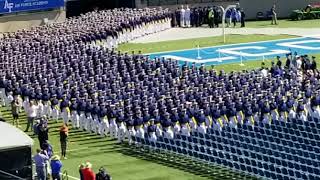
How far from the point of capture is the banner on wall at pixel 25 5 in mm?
48906

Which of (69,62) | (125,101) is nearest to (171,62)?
(69,62)

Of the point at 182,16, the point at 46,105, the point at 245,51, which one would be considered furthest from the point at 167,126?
the point at 182,16

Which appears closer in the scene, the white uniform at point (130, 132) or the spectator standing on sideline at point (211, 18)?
the white uniform at point (130, 132)

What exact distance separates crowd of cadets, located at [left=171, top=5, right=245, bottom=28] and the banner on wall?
286 inches

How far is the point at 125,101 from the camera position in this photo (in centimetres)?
2917

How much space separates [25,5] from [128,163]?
25508mm

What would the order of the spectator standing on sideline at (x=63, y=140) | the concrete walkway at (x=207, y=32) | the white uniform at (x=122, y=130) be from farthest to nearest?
the concrete walkway at (x=207, y=32) → the white uniform at (x=122, y=130) → the spectator standing on sideline at (x=63, y=140)

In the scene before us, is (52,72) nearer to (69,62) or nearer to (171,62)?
(69,62)

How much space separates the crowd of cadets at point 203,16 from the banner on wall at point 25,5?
7.27 m

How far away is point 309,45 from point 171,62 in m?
13.4

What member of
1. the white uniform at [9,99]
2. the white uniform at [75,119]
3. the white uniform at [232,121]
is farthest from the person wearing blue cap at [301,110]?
the white uniform at [9,99]

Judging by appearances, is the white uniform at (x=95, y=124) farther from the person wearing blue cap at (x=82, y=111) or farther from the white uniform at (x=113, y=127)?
the white uniform at (x=113, y=127)

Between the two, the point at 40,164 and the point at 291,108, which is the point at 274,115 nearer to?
the point at 291,108

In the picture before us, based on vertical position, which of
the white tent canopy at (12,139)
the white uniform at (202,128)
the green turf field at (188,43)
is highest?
the white tent canopy at (12,139)
